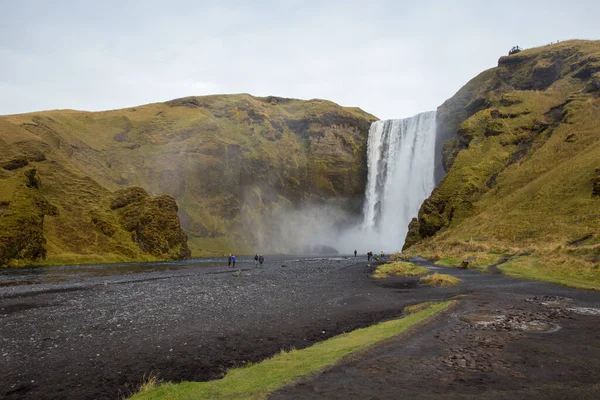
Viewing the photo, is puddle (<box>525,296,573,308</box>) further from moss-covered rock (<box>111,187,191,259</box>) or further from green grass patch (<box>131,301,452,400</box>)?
moss-covered rock (<box>111,187,191,259</box>)

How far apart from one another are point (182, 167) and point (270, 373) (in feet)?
420

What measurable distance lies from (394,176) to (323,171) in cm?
3861

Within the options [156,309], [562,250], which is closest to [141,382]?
[156,309]

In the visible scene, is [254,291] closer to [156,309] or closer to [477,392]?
[156,309]

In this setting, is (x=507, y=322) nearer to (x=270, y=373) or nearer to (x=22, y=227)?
(x=270, y=373)

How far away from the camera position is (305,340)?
15742mm

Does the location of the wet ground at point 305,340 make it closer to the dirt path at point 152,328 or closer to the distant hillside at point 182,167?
the dirt path at point 152,328

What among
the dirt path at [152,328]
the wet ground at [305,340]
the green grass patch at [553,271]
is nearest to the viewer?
the wet ground at [305,340]

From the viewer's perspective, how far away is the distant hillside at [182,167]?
242ft

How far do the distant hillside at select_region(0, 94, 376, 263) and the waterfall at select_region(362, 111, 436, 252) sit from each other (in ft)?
72.2

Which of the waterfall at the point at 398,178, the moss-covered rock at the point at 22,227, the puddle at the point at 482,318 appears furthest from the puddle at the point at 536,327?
the waterfall at the point at 398,178

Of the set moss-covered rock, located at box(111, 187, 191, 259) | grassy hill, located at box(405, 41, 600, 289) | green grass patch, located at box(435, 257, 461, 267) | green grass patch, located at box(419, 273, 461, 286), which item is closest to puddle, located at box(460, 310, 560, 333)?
grassy hill, located at box(405, 41, 600, 289)

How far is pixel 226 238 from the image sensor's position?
399 ft

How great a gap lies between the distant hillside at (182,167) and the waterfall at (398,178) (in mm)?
22011
